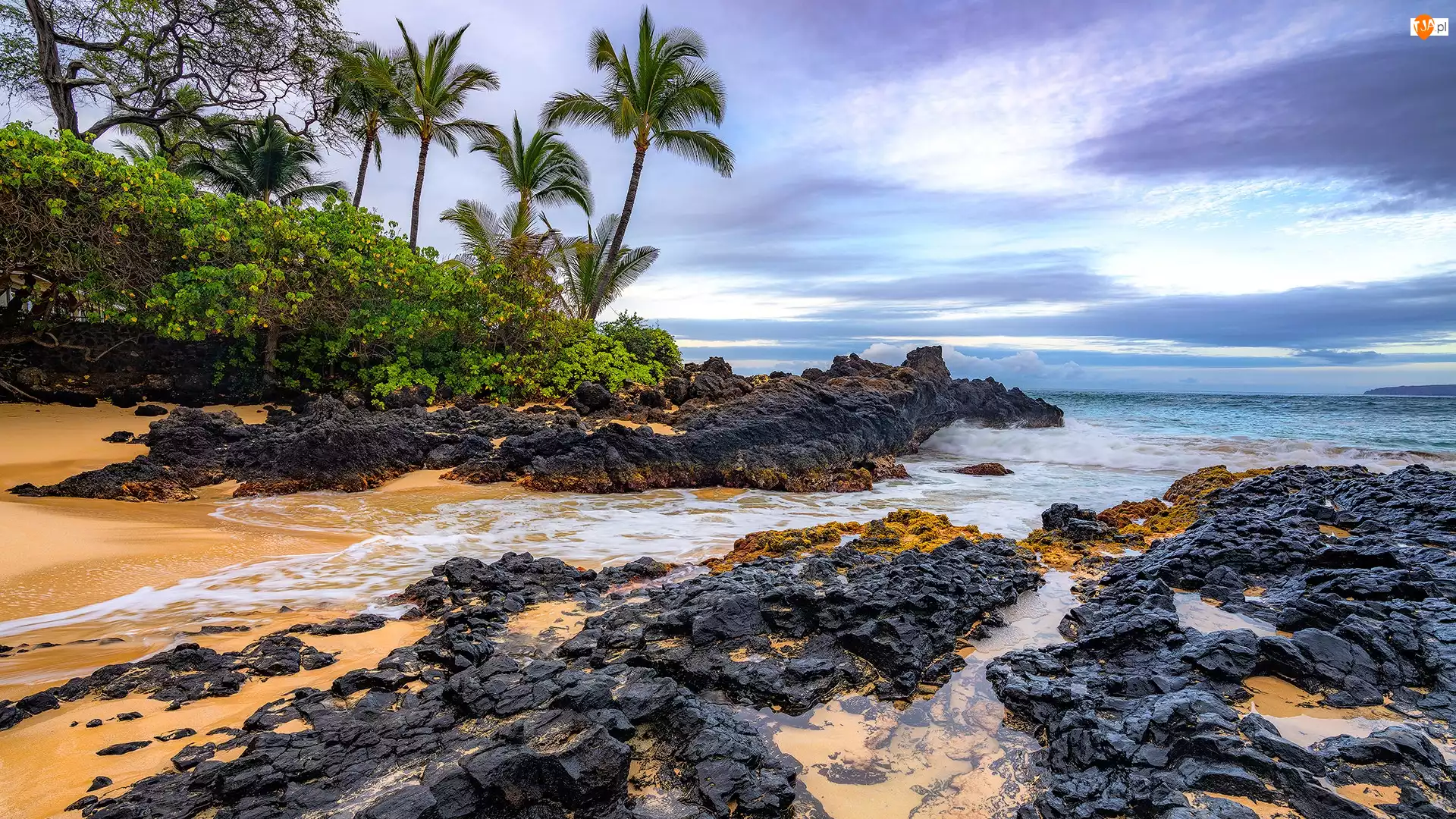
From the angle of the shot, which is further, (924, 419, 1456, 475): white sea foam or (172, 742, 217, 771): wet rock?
(924, 419, 1456, 475): white sea foam

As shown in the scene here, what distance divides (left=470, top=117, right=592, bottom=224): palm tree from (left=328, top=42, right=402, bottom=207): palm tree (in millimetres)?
3104

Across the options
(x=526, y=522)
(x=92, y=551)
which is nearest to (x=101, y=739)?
(x=92, y=551)

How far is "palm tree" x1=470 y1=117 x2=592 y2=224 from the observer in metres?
22.0

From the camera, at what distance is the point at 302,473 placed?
8352 mm

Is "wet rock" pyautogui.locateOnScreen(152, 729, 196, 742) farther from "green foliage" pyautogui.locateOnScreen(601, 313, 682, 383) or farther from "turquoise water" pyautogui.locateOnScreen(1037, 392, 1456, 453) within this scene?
"turquoise water" pyautogui.locateOnScreen(1037, 392, 1456, 453)

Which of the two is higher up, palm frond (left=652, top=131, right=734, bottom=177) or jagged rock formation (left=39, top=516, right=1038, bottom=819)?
palm frond (left=652, top=131, right=734, bottom=177)

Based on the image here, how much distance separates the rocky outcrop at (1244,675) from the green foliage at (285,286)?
12.8 meters

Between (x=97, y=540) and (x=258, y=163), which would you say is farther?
(x=258, y=163)

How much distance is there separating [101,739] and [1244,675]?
505 centimetres

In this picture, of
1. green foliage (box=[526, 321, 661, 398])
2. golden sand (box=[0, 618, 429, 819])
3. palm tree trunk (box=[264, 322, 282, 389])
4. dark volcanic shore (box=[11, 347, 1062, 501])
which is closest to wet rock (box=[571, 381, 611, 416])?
dark volcanic shore (box=[11, 347, 1062, 501])

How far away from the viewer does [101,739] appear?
2.66 m

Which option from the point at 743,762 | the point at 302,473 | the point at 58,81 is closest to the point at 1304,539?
the point at 743,762

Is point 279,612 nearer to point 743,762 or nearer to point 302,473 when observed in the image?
point 743,762

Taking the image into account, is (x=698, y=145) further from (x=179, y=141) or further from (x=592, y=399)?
(x=179, y=141)
